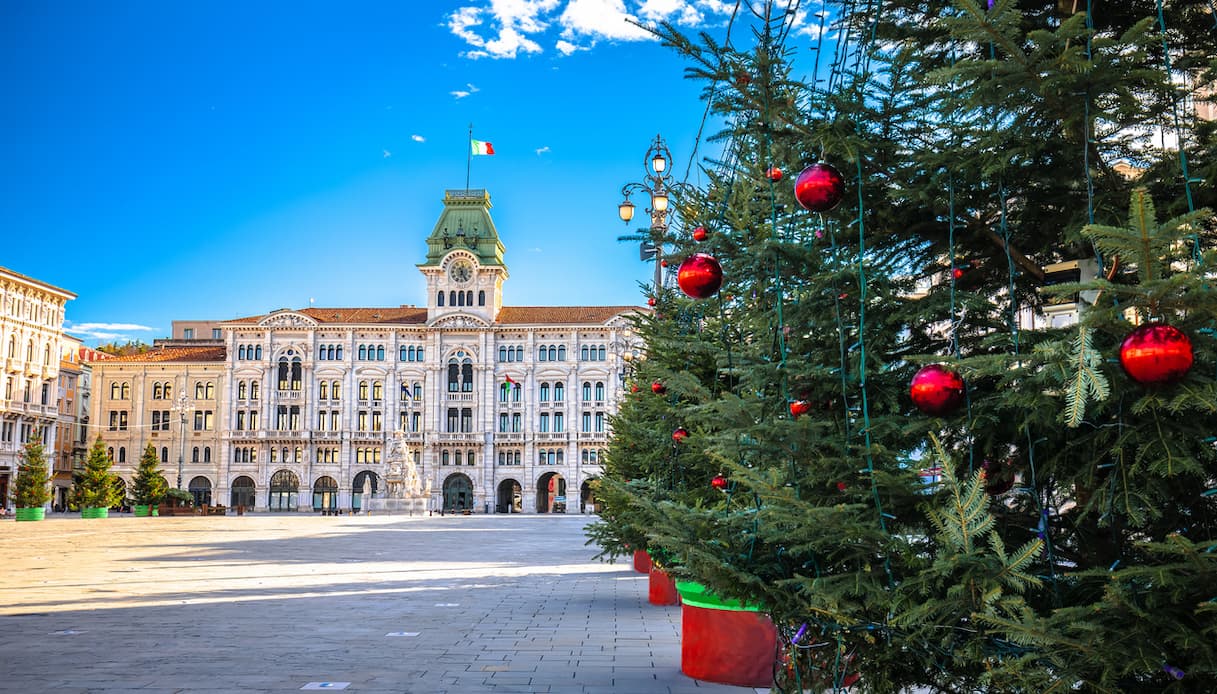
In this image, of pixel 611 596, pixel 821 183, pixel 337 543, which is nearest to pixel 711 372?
pixel 821 183

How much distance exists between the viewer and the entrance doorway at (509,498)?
81500mm

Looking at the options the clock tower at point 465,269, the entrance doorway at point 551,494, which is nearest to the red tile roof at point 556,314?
the clock tower at point 465,269

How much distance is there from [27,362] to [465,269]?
3453 centimetres

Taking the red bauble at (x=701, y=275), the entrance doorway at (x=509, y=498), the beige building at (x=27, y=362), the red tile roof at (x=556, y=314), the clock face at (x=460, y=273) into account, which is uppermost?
the clock face at (x=460, y=273)

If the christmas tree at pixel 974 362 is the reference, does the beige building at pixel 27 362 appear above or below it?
above

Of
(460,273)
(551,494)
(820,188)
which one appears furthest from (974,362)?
(551,494)

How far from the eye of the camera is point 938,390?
3514mm

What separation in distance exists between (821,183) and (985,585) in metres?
1.78

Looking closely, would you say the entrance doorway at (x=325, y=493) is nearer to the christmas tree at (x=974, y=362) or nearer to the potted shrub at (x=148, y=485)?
the potted shrub at (x=148, y=485)

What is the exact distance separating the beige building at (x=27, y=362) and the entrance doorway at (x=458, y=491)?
3104 cm

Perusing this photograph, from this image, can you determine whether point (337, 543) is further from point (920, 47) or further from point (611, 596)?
point (920, 47)

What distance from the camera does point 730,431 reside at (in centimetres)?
449

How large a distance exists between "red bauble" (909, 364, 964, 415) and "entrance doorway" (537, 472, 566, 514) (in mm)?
78743

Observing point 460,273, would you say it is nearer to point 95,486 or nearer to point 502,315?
point 502,315
